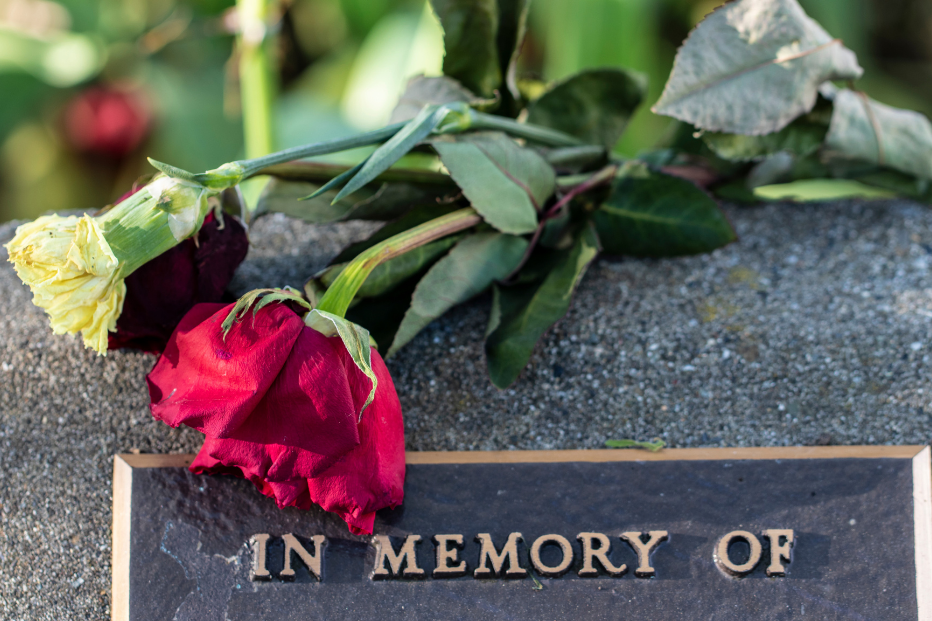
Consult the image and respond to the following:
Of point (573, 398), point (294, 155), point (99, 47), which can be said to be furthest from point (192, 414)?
point (99, 47)

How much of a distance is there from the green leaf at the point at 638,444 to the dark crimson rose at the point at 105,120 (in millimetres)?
1409

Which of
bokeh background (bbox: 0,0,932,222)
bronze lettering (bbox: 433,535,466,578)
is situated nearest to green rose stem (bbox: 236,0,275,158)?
bokeh background (bbox: 0,0,932,222)

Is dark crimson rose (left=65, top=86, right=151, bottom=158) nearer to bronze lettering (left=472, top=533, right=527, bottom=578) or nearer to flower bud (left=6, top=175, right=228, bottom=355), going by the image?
flower bud (left=6, top=175, right=228, bottom=355)

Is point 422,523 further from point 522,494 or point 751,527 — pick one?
point 751,527

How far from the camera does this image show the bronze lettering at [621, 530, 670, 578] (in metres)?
0.54

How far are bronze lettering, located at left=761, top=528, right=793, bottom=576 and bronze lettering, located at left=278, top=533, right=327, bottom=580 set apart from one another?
0.35 metres

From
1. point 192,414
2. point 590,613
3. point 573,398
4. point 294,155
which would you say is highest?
point 294,155

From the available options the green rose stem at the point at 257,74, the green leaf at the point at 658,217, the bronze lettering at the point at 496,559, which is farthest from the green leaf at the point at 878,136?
the green rose stem at the point at 257,74

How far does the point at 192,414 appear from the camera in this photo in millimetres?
418

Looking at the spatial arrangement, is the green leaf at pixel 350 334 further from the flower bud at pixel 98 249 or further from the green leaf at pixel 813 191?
the green leaf at pixel 813 191

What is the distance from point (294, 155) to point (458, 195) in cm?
16

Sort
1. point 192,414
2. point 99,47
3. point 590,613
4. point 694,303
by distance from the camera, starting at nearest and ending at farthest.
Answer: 1. point 192,414
2. point 590,613
3. point 694,303
4. point 99,47

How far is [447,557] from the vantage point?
54 cm

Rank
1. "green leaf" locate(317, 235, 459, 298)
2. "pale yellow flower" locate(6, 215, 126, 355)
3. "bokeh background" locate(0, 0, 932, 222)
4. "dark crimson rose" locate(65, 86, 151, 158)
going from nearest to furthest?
"pale yellow flower" locate(6, 215, 126, 355), "green leaf" locate(317, 235, 459, 298), "bokeh background" locate(0, 0, 932, 222), "dark crimson rose" locate(65, 86, 151, 158)
